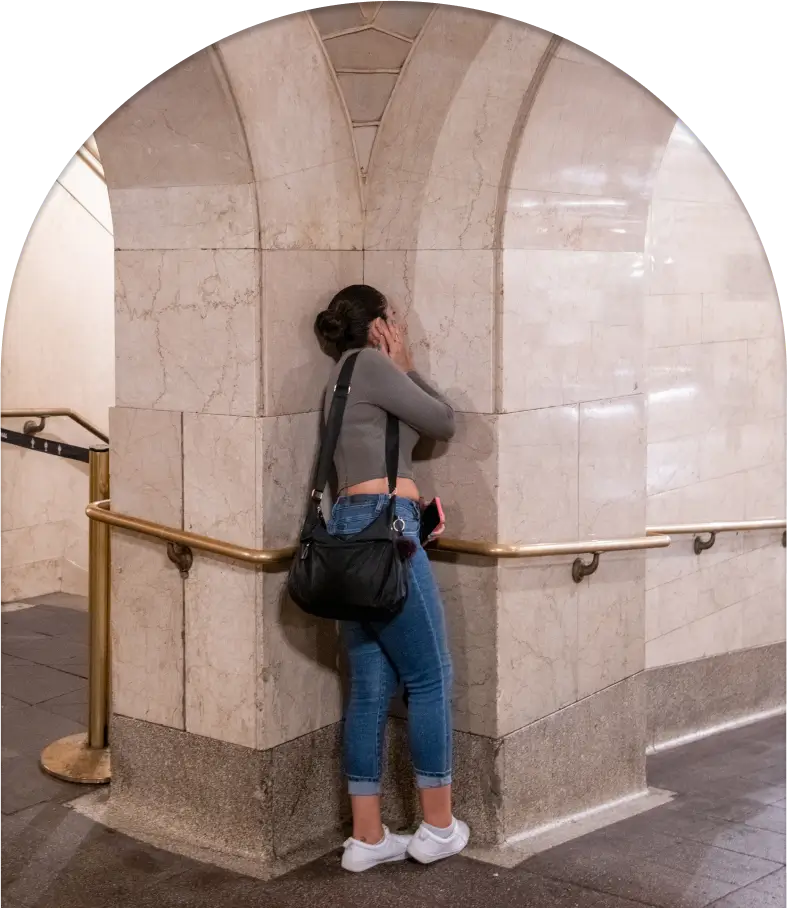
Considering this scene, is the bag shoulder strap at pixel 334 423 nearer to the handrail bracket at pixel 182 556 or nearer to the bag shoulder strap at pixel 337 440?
the bag shoulder strap at pixel 337 440

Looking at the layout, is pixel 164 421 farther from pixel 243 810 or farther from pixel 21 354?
pixel 21 354

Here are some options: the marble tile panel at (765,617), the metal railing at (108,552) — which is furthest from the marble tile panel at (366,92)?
the marble tile panel at (765,617)

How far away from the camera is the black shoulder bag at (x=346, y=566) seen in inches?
138

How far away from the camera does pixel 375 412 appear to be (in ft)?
12.1

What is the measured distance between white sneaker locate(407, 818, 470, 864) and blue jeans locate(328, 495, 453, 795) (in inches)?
6.1

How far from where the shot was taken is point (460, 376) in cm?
392

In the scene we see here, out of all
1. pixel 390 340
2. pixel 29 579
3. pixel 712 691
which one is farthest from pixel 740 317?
pixel 29 579

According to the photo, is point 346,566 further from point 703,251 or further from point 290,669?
point 703,251

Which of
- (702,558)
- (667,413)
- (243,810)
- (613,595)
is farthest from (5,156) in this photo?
(702,558)

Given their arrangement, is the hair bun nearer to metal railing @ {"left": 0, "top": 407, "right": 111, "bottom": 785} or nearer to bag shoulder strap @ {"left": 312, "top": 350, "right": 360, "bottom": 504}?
bag shoulder strap @ {"left": 312, "top": 350, "right": 360, "bottom": 504}

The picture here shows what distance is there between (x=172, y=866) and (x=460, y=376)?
179 centimetres

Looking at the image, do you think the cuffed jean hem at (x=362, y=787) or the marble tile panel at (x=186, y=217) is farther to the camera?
the cuffed jean hem at (x=362, y=787)

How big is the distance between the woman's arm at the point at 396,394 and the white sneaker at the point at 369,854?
1.31 metres

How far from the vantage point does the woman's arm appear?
3662 mm
